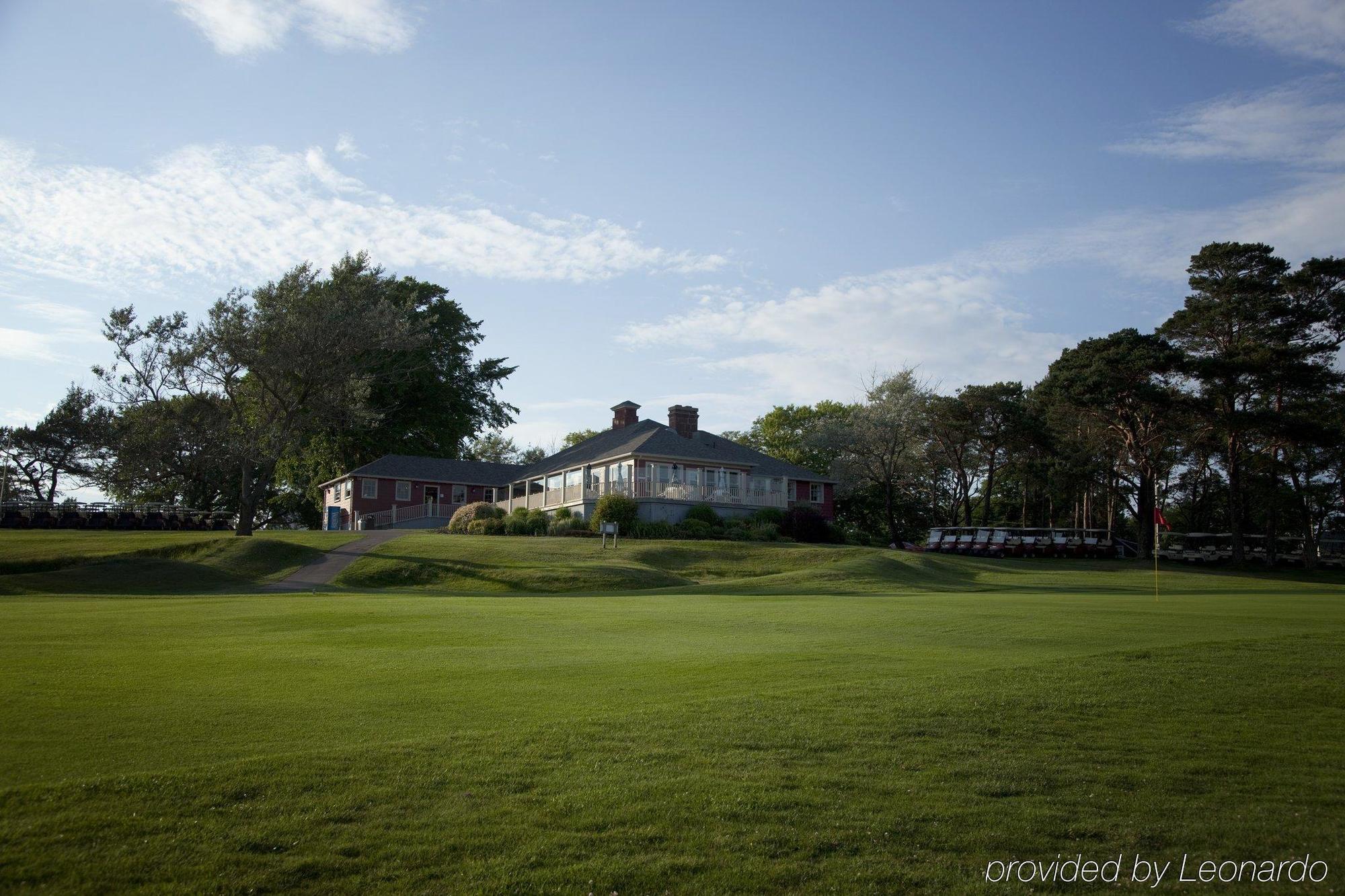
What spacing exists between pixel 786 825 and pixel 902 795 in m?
1.05

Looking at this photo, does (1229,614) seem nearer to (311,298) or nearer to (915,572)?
(915,572)

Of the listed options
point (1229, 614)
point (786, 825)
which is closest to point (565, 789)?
point (786, 825)

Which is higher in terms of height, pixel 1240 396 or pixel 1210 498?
pixel 1240 396

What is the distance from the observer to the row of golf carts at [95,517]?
53750 millimetres

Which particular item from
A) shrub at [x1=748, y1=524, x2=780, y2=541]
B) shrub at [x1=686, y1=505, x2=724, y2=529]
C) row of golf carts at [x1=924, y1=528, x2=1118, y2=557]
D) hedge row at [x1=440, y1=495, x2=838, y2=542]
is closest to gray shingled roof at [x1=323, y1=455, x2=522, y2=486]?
hedge row at [x1=440, y1=495, x2=838, y2=542]

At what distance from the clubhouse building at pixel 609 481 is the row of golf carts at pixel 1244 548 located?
20890mm

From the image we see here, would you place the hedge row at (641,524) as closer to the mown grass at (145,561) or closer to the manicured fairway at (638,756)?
the mown grass at (145,561)

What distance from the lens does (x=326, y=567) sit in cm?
3597

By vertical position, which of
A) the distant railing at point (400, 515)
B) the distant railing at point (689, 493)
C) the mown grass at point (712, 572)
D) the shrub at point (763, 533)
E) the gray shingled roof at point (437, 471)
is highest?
the gray shingled roof at point (437, 471)

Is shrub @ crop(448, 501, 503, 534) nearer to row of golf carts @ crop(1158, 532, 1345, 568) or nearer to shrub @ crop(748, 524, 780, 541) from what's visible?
shrub @ crop(748, 524, 780, 541)

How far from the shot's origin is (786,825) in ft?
19.5

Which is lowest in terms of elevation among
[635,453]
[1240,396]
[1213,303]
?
[635,453]

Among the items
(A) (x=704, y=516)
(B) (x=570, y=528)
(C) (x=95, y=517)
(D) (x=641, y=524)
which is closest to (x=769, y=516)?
(A) (x=704, y=516)

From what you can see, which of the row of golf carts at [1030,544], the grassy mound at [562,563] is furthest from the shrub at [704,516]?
the row of golf carts at [1030,544]
